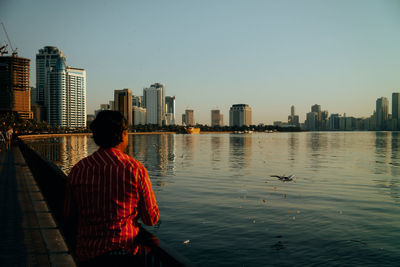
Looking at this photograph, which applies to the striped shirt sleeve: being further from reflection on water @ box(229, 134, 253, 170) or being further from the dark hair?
reflection on water @ box(229, 134, 253, 170)

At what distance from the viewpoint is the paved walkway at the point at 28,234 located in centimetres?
666

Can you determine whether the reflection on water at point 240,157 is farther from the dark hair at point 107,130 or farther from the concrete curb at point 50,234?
the dark hair at point 107,130

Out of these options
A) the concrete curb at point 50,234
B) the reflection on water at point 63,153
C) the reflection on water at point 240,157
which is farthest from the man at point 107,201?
the reflection on water at point 240,157

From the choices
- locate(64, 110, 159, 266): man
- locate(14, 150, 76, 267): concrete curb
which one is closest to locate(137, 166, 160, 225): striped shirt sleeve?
locate(64, 110, 159, 266): man

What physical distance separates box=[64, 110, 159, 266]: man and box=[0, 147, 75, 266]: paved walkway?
4022 mm

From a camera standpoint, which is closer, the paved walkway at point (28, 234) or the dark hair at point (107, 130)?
the dark hair at point (107, 130)

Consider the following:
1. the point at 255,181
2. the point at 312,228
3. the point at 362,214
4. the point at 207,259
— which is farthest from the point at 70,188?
the point at 255,181

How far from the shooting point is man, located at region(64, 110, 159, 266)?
3045mm

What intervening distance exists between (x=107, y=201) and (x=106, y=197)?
0.04 m

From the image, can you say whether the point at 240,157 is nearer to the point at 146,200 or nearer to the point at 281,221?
the point at 281,221

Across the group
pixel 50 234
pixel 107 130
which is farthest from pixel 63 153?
pixel 107 130

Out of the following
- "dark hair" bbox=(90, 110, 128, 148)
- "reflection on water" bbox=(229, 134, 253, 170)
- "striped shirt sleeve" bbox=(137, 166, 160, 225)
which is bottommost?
"reflection on water" bbox=(229, 134, 253, 170)

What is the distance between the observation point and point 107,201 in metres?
3.06

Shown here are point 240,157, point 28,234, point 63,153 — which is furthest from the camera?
point 63,153
